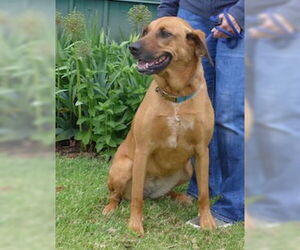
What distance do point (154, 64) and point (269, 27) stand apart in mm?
2348

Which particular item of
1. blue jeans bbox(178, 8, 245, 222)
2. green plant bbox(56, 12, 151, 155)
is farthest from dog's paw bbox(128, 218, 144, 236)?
green plant bbox(56, 12, 151, 155)

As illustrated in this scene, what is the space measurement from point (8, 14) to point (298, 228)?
0.73m

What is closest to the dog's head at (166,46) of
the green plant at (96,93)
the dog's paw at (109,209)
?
the dog's paw at (109,209)

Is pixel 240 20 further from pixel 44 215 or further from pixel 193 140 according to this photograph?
pixel 44 215

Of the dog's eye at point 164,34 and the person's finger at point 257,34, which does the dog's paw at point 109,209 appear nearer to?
the dog's eye at point 164,34

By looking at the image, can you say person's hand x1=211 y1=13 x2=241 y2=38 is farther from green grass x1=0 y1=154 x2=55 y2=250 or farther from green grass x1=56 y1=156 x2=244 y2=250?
green grass x1=0 y1=154 x2=55 y2=250

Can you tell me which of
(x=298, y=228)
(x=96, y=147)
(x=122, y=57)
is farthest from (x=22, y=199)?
(x=122, y=57)

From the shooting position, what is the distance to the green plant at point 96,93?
17.0 ft

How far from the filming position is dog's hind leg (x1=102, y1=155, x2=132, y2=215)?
3.87m

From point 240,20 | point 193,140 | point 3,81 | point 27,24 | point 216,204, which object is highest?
point 240,20

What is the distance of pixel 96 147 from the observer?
5.28 meters

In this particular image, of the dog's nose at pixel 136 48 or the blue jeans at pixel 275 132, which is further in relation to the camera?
the dog's nose at pixel 136 48

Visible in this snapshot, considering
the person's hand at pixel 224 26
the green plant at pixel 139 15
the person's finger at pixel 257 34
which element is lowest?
the person's finger at pixel 257 34

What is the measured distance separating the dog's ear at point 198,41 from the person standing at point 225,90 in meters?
0.11
